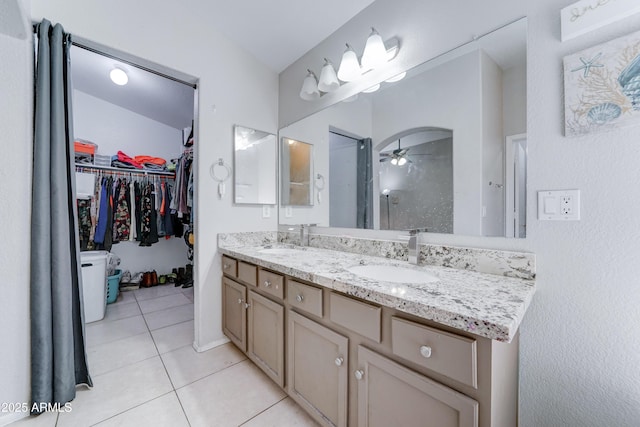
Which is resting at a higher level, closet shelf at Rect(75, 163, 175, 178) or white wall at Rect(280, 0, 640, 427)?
closet shelf at Rect(75, 163, 175, 178)

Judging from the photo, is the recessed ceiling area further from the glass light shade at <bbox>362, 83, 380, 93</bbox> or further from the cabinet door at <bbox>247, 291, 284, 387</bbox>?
the cabinet door at <bbox>247, 291, 284, 387</bbox>

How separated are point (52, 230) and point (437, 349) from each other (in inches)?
76.2

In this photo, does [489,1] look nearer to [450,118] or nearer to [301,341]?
[450,118]

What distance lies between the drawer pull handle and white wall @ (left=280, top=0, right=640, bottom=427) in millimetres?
565

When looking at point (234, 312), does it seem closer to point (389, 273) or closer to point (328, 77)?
point (389, 273)

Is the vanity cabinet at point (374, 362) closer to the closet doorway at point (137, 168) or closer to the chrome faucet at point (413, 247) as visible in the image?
the chrome faucet at point (413, 247)

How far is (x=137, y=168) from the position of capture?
335 centimetres

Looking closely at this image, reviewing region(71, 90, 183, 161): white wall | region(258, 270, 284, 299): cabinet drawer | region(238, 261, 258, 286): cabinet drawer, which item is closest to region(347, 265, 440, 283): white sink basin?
region(258, 270, 284, 299): cabinet drawer

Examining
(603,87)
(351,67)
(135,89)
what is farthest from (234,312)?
(135,89)

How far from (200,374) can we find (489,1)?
2623mm

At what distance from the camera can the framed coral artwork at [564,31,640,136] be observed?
0.81 m

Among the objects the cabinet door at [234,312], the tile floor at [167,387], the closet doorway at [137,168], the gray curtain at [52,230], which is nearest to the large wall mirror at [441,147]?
the cabinet door at [234,312]

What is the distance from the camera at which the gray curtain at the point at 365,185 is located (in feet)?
5.52

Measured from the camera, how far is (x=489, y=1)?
3.65 feet
